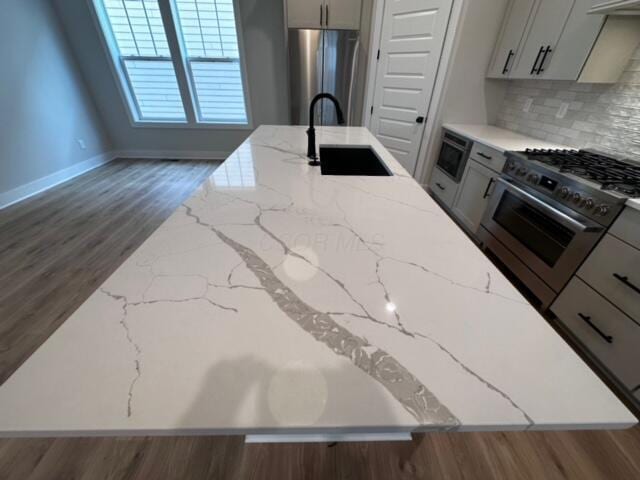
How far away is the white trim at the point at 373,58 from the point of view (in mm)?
2846

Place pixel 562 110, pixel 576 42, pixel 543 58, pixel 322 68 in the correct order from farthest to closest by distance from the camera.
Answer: pixel 322 68
pixel 562 110
pixel 543 58
pixel 576 42

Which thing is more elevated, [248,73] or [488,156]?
[248,73]

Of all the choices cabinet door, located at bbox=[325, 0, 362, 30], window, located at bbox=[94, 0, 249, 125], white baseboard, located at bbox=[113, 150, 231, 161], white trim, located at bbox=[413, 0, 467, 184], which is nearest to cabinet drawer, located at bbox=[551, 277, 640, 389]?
white trim, located at bbox=[413, 0, 467, 184]

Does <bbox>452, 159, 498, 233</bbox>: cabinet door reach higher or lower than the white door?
lower

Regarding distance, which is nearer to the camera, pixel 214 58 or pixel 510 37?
pixel 510 37

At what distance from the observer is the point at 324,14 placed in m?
2.89

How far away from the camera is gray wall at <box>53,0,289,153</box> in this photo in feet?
11.4

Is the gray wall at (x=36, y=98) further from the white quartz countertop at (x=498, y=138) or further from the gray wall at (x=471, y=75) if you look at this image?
the white quartz countertop at (x=498, y=138)

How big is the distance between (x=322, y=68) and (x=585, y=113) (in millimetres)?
2526

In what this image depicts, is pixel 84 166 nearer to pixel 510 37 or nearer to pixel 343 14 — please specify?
pixel 343 14

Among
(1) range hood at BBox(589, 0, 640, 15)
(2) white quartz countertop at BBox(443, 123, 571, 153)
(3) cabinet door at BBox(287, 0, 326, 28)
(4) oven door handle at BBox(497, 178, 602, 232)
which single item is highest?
(3) cabinet door at BBox(287, 0, 326, 28)

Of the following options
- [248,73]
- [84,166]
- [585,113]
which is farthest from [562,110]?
[84,166]

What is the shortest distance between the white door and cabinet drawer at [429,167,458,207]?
28 cm

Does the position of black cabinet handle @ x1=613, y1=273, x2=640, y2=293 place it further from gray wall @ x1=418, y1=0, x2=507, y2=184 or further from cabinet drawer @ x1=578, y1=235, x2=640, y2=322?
gray wall @ x1=418, y1=0, x2=507, y2=184
